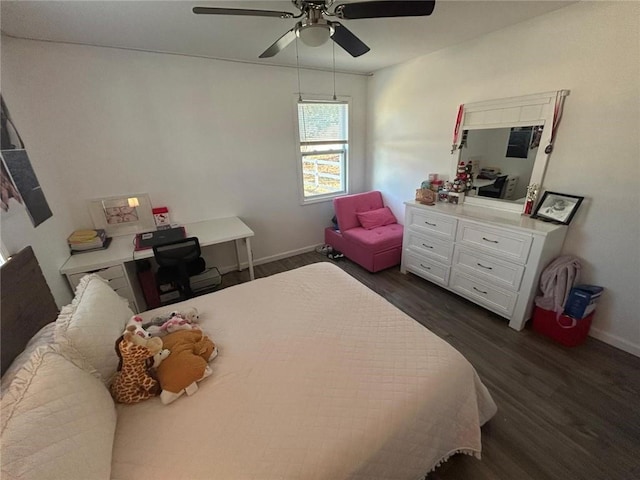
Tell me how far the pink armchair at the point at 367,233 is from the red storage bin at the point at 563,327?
1504mm

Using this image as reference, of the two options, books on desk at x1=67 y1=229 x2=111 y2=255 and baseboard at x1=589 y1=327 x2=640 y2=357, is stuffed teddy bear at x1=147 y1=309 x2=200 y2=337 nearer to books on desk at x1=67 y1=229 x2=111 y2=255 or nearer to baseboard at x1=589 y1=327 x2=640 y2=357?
books on desk at x1=67 y1=229 x2=111 y2=255

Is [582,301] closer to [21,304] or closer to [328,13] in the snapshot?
[328,13]

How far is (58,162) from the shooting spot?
2303mm

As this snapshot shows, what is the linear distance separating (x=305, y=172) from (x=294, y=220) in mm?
685

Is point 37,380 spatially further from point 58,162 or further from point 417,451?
point 58,162

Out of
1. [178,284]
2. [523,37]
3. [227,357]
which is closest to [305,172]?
[178,284]

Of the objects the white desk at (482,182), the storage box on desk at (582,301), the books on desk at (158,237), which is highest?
the white desk at (482,182)

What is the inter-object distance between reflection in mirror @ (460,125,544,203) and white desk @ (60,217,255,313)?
247 centimetres

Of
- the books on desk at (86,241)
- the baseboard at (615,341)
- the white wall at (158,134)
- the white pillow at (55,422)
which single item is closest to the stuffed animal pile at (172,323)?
the white pillow at (55,422)

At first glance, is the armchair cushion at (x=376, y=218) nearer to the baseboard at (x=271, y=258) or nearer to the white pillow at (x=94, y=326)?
the baseboard at (x=271, y=258)

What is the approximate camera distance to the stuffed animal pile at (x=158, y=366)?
1.14 m

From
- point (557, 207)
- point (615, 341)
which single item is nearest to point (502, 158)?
point (557, 207)

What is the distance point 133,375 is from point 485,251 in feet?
8.68

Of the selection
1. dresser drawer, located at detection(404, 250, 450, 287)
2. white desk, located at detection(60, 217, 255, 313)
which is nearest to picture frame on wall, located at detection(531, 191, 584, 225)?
dresser drawer, located at detection(404, 250, 450, 287)
